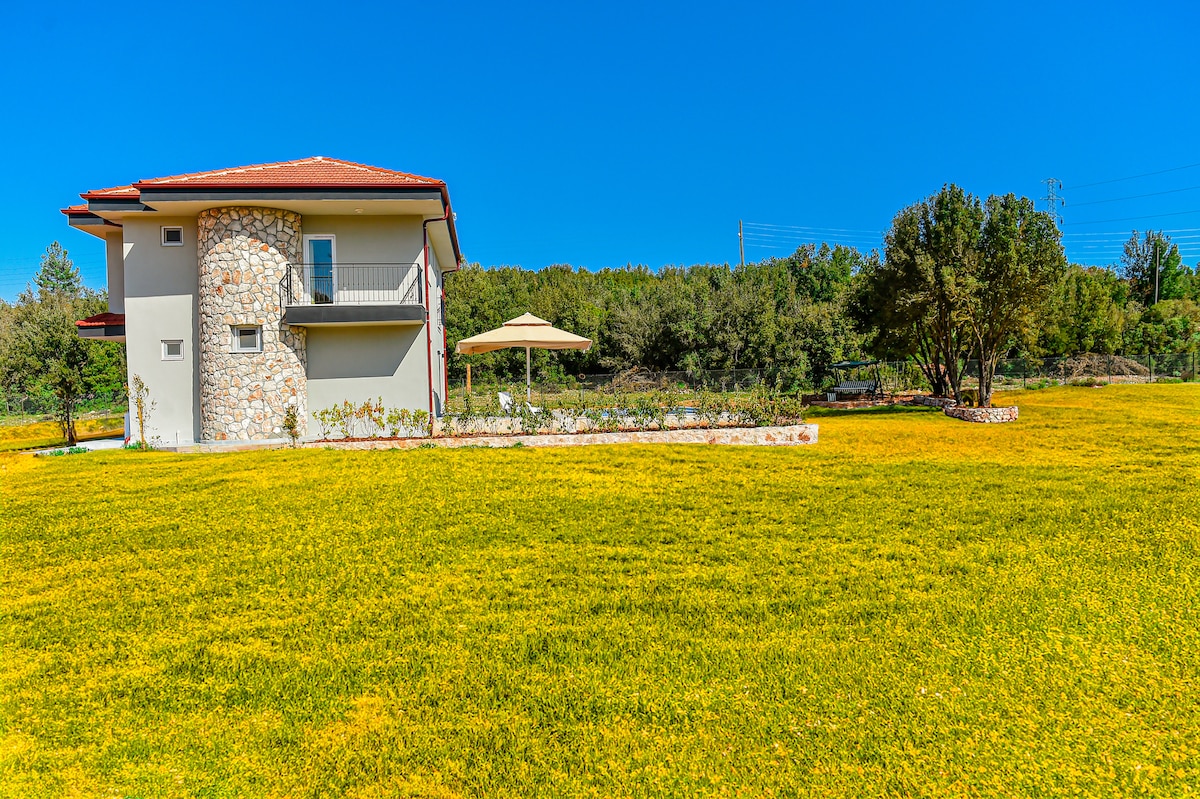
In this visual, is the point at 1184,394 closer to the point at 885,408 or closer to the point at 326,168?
the point at 885,408

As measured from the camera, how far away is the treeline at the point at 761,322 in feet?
97.5

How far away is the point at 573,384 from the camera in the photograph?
31.5 m

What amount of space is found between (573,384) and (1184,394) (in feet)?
75.9

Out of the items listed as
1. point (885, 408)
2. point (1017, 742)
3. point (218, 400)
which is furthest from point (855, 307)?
point (1017, 742)

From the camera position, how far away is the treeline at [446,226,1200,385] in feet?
97.5

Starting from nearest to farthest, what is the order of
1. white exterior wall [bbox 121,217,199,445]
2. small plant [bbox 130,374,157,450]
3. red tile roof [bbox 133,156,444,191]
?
red tile roof [bbox 133,156,444,191]
small plant [bbox 130,374,157,450]
white exterior wall [bbox 121,217,199,445]

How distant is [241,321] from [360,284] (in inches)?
101

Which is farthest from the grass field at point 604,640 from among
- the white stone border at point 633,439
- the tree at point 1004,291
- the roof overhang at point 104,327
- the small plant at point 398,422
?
the tree at point 1004,291


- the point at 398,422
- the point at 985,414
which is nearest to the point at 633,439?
the point at 398,422

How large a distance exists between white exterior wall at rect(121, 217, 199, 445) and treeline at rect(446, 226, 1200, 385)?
1933cm

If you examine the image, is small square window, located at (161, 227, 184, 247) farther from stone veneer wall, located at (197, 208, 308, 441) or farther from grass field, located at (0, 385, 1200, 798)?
grass field, located at (0, 385, 1200, 798)

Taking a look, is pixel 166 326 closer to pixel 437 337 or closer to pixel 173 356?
pixel 173 356

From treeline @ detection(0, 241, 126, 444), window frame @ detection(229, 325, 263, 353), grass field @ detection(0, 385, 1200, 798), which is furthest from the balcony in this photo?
treeline @ detection(0, 241, 126, 444)

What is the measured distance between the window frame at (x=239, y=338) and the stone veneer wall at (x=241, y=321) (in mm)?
41
